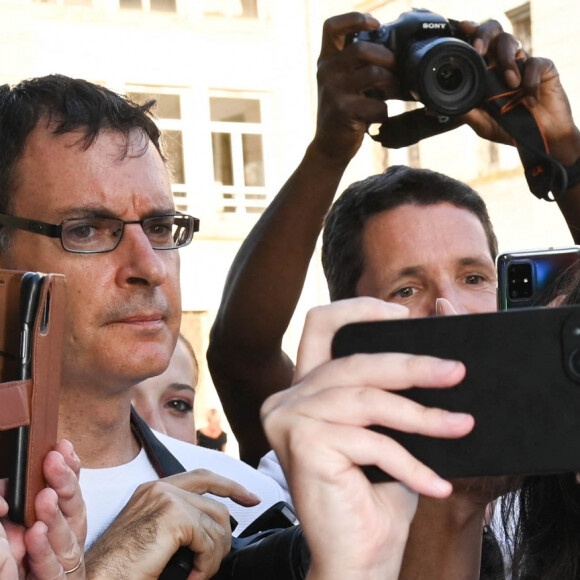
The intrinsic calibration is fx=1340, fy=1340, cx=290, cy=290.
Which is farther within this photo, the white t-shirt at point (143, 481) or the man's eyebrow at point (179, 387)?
the man's eyebrow at point (179, 387)

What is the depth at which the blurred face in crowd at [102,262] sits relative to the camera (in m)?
2.47

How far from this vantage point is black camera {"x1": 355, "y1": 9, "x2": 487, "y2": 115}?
2432 mm

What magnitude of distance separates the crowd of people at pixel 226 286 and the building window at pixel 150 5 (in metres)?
14.0

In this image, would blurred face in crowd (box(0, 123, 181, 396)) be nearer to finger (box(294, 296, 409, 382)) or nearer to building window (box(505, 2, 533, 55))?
finger (box(294, 296, 409, 382))

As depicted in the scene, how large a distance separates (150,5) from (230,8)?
1.10 meters

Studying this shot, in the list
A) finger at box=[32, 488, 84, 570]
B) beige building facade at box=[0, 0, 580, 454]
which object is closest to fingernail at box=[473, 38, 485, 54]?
finger at box=[32, 488, 84, 570]

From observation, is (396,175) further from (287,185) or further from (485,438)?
(485,438)

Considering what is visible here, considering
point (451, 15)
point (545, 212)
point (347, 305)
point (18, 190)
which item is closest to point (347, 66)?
point (18, 190)

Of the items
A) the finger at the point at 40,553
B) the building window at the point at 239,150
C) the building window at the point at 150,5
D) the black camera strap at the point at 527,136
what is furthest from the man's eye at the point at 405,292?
the building window at the point at 150,5

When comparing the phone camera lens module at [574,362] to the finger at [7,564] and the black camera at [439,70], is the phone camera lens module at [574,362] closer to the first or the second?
the finger at [7,564]

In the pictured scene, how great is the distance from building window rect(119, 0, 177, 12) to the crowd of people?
1400 centimetres

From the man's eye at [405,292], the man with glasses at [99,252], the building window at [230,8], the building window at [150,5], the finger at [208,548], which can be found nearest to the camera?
the finger at [208,548]

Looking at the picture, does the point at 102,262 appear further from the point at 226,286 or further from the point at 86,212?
the point at 226,286

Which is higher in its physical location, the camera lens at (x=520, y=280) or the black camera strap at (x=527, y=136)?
Answer: the black camera strap at (x=527, y=136)
